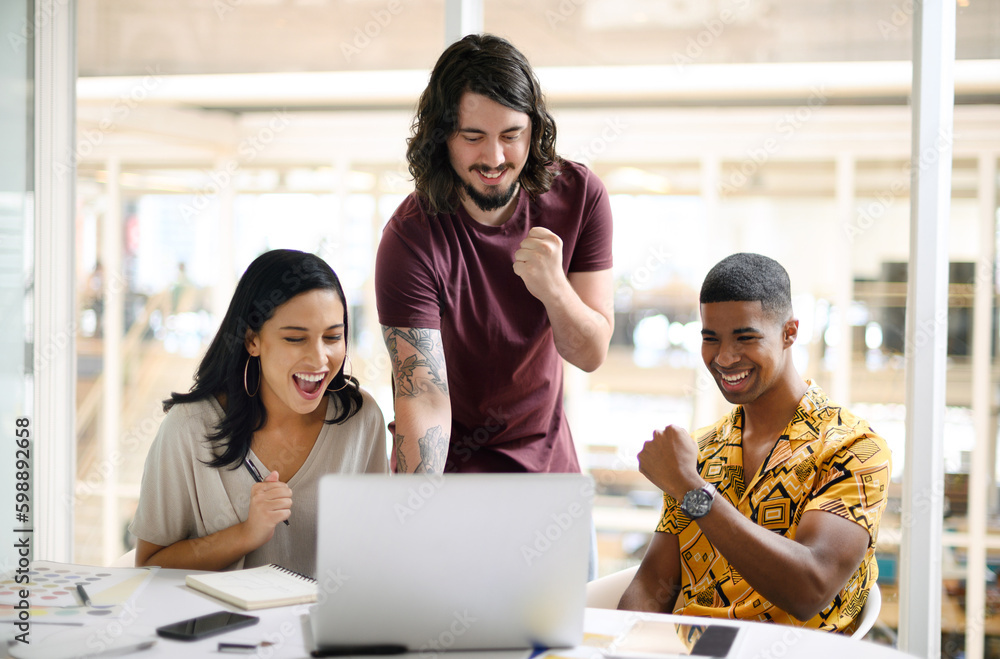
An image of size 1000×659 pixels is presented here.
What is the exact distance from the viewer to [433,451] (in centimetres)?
159

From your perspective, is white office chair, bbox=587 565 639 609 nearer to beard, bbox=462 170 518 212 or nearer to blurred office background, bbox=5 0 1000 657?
beard, bbox=462 170 518 212

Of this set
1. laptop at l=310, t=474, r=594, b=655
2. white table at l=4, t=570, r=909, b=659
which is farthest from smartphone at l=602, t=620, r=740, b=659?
laptop at l=310, t=474, r=594, b=655

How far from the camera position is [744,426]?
5.54 feet

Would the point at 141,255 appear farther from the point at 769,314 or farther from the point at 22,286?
the point at 769,314

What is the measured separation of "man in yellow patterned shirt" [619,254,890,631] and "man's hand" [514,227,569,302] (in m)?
0.32

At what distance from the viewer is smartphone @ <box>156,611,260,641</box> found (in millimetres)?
1148

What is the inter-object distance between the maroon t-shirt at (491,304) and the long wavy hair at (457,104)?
46 mm

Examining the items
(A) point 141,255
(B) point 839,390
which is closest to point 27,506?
(A) point 141,255

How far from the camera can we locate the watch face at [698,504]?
1390 mm
